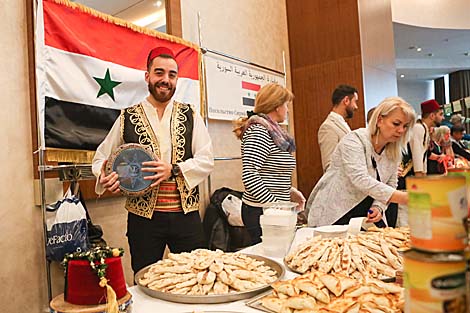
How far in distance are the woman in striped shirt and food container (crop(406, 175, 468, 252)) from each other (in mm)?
1341

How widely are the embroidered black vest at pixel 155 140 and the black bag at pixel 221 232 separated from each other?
94 centimetres

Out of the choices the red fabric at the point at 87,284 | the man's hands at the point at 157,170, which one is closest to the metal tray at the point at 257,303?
the red fabric at the point at 87,284

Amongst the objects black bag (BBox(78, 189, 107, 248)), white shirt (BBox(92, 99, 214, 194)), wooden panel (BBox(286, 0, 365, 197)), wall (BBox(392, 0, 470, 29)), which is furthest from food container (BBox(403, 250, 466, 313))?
wall (BBox(392, 0, 470, 29))

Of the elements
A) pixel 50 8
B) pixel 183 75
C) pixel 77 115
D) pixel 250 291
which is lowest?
pixel 250 291

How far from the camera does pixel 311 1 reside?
407 cm

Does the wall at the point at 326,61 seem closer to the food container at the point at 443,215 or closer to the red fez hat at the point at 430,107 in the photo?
the red fez hat at the point at 430,107

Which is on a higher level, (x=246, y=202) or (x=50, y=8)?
(x=50, y=8)

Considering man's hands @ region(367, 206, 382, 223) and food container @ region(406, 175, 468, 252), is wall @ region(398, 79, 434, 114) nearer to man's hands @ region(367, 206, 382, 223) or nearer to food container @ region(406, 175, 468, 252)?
man's hands @ region(367, 206, 382, 223)

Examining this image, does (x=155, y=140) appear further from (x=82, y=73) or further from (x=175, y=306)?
(x=175, y=306)

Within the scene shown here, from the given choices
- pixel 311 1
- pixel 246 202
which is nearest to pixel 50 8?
pixel 246 202

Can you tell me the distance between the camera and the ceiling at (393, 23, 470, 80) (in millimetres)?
7574

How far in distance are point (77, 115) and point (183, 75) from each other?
90 centimetres

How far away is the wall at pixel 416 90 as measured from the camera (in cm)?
1197

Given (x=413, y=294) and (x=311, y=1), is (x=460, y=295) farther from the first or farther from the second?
(x=311, y=1)
